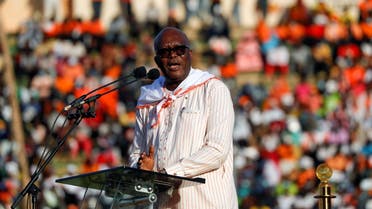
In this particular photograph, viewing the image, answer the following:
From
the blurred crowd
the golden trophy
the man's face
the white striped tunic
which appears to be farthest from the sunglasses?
the blurred crowd

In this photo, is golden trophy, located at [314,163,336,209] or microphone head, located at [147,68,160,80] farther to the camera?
golden trophy, located at [314,163,336,209]

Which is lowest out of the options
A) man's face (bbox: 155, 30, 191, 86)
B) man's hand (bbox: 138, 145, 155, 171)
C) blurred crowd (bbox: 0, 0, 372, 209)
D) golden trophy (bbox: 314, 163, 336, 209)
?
man's hand (bbox: 138, 145, 155, 171)

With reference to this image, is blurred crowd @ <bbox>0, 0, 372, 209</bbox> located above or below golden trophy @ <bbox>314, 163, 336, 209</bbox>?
above

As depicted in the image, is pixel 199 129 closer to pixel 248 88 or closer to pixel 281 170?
pixel 281 170

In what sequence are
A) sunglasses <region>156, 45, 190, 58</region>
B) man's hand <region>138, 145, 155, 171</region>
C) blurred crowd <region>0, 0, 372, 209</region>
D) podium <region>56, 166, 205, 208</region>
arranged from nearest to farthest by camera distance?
podium <region>56, 166, 205, 208</region>
man's hand <region>138, 145, 155, 171</region>
sunglasses <region>156, 45, 190, 58</region>
blurred crowd <region>0, 0, 372, 209</region>

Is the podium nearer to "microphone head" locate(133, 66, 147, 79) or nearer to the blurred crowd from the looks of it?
"microphone head" locate(133, 66, 147, 79)

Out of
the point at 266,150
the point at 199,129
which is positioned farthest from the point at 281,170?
the point at 199,129

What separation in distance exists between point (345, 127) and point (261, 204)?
2.62 m

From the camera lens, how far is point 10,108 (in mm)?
24891

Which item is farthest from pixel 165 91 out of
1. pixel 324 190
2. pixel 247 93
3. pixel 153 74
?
pixel 247 93

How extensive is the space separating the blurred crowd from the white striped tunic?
12915mm

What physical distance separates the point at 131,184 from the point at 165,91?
0.84 meters

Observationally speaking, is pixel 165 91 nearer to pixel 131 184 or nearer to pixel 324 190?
pixel 131 184

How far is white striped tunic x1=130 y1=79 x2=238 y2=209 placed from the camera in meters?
8.58
